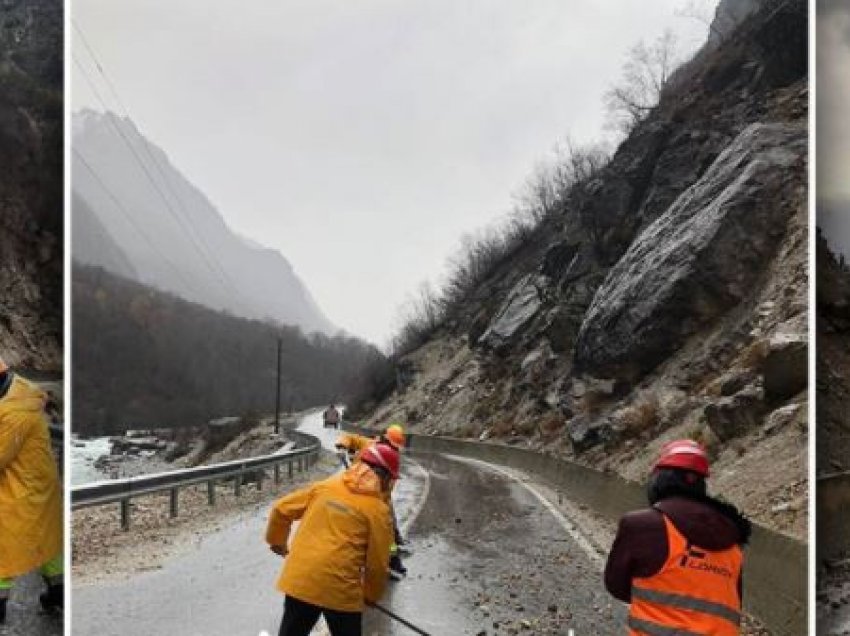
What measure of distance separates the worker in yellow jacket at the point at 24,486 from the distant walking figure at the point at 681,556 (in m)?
3.54

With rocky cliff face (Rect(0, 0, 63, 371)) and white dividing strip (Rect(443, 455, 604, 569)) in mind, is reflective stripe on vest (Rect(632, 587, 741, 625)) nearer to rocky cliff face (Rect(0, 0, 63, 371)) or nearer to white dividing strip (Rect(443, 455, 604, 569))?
rocky cliff face (Rect(0, 0, 63, 371))

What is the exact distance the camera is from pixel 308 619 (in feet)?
14.5

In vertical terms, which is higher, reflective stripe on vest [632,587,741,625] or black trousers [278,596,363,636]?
reflective stripe on vest [632,587,741,625]

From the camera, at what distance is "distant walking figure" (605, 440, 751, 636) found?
3.59m

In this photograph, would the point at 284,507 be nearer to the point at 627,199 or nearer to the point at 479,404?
the point at 627,199

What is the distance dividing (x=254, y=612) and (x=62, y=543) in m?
1.51

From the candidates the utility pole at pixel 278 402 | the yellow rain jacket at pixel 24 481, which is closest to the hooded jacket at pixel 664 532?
the yellow rain jacket at pixel 24 481

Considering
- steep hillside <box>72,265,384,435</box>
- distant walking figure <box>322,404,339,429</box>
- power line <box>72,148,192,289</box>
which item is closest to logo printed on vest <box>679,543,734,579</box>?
steep hillside <box>72,265,384,435</box>

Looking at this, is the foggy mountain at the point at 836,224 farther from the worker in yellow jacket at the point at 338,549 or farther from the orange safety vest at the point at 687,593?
the worker in yellow jacket at the point at 338,549

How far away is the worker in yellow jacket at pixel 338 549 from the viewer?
4.33 m

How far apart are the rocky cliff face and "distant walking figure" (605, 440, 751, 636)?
402 centimetres

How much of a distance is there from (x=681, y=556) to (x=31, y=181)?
15.8ft

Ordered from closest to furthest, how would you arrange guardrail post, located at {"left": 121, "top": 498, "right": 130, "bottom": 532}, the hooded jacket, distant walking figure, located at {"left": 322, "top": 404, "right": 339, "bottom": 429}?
the hooded jacket → guardrail post, located at {"left": 121, "top": 498, "right": 130, "bottom": 532} → distant walking figure, located at {"left": 322, "top": 404, "right": 339, "bottom": 429}

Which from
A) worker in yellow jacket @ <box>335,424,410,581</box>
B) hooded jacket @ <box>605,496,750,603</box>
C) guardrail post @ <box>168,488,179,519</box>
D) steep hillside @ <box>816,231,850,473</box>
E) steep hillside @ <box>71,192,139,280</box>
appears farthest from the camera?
guardrail post @ <box>168,488,179,519</box>
